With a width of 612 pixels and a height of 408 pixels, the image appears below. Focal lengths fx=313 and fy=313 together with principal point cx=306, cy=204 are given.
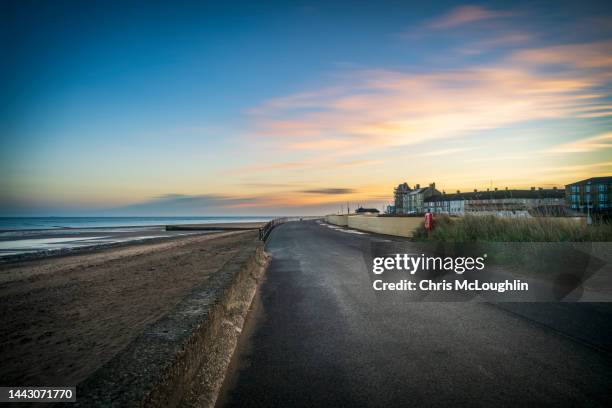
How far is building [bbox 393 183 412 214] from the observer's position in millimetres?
143462

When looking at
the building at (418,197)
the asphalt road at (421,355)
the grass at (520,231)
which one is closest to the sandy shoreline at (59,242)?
the asphalt road at (421,355)

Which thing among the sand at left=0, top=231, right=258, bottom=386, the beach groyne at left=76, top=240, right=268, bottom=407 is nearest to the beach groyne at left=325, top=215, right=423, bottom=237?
the sand at left=0, top=231, right=258, bottom=386

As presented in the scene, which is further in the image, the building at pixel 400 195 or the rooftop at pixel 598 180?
the building at pixel 400 195

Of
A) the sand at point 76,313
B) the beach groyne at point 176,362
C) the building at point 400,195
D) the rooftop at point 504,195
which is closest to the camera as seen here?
the beach groyne at point 176,362

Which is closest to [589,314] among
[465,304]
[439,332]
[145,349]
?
[465,304]

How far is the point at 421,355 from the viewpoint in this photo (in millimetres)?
3451

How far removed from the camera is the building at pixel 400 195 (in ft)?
471

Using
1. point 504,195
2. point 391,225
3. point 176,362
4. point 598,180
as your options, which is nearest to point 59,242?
point 391,225

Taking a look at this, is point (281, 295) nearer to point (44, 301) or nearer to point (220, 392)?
point (220, 392)

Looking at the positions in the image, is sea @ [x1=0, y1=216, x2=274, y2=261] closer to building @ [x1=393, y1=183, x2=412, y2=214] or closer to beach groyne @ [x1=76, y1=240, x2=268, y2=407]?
beach groyne @ [x1=76, y1=240, x2=268, y2=407]

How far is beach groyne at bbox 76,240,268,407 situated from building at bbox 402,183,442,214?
411ft

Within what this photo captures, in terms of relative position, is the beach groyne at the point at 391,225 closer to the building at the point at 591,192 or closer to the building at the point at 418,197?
the building at the point at 591,192

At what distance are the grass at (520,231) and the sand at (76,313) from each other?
32.6 ft

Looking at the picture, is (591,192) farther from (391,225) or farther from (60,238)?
(60,238)
